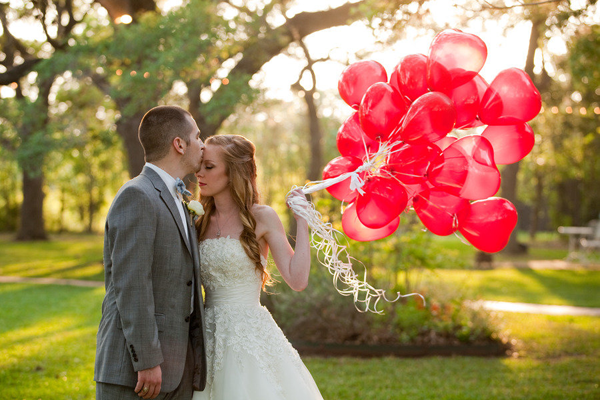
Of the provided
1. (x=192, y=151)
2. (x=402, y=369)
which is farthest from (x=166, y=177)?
(x=402, y=369)

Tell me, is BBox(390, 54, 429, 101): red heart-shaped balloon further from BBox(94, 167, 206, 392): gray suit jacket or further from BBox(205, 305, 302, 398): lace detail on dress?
BBox(205, 305, 302, 398): lace detail on dress

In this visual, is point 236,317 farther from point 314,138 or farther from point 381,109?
point 314,138

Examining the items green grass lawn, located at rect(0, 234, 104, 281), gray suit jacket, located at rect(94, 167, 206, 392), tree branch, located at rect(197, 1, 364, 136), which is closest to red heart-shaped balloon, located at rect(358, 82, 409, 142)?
gray suit jacket, located at rect(94, 167, 206, 392)

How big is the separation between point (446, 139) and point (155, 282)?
5.84 feet

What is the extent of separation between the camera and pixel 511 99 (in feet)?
8.98

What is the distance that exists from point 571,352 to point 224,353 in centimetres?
601

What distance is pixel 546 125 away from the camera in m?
21.9

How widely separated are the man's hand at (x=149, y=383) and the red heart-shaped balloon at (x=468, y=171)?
1679 millimetres

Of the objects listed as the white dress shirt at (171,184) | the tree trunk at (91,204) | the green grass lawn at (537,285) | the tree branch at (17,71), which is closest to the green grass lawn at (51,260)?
the tree branch at (17,71)

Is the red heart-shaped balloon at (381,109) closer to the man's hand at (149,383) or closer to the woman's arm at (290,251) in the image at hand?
the woman's arm at (290,251)

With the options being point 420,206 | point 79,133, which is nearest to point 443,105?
point 420,206

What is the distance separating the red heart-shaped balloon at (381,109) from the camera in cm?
278

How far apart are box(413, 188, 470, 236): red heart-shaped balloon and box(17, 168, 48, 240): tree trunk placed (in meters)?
23.8

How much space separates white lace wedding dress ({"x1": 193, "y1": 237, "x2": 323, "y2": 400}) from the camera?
2.90 meters
